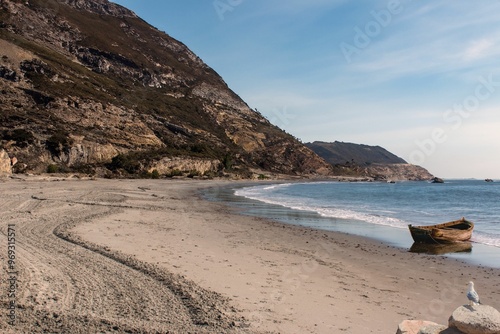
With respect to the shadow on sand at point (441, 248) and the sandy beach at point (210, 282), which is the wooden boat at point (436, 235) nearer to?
the shadow on sand at point (441, 248)

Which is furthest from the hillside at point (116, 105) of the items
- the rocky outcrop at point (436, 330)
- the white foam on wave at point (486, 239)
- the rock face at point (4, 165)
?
the rocky outcrop at point (436, 330)

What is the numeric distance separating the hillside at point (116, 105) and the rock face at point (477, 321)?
172 feet

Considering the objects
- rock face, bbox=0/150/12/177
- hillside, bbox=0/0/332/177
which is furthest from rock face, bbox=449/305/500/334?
hillside, bbox=0/0/332/177

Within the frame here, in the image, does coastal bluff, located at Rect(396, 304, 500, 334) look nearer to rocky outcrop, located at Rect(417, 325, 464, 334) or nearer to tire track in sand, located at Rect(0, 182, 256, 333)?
rocky outcrop, located at Rect(417, 325, 464, 334)

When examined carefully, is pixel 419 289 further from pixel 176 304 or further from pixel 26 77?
pixel 26 77

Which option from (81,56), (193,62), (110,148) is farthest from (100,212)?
(193,62)

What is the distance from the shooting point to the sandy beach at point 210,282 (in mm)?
6191

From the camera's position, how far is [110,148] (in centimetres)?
6266

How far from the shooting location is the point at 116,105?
7794 centimetres

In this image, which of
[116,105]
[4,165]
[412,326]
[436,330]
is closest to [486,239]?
[412,326]

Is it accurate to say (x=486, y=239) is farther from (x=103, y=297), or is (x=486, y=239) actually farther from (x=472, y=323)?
(x=103, y=297)

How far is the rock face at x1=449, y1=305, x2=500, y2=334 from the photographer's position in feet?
14.1

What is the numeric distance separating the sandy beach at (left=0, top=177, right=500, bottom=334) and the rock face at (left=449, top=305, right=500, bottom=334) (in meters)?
2.17

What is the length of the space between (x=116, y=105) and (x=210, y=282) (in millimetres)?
75818
